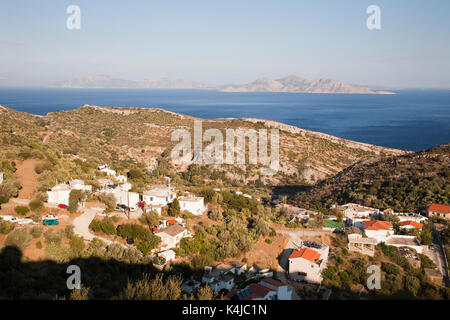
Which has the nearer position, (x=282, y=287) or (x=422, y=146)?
(x=282, y=287)

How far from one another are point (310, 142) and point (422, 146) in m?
32.1

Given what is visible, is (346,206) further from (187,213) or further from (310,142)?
(310,142)

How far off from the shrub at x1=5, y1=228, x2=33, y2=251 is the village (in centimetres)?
142

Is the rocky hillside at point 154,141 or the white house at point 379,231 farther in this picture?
the rocky hillside at point 154,141

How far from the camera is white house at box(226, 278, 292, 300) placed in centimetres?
1232

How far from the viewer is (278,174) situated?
Result: 4762 centimetres

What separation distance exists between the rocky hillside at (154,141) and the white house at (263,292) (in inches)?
1087

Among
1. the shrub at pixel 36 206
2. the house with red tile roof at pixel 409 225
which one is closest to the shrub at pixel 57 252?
the shrub at pixel 36 206

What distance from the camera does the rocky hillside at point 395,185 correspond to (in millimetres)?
29328

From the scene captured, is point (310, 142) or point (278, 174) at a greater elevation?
point (310, 142)

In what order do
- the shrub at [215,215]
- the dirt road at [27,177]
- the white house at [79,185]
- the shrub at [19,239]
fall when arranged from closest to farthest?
the shrub at [19,239]
the dirt road at [27,177]
the white house at [79,185]
the shrub at [215,215]

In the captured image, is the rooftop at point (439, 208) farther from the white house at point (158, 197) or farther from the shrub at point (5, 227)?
the shrub at point (5, 227)
